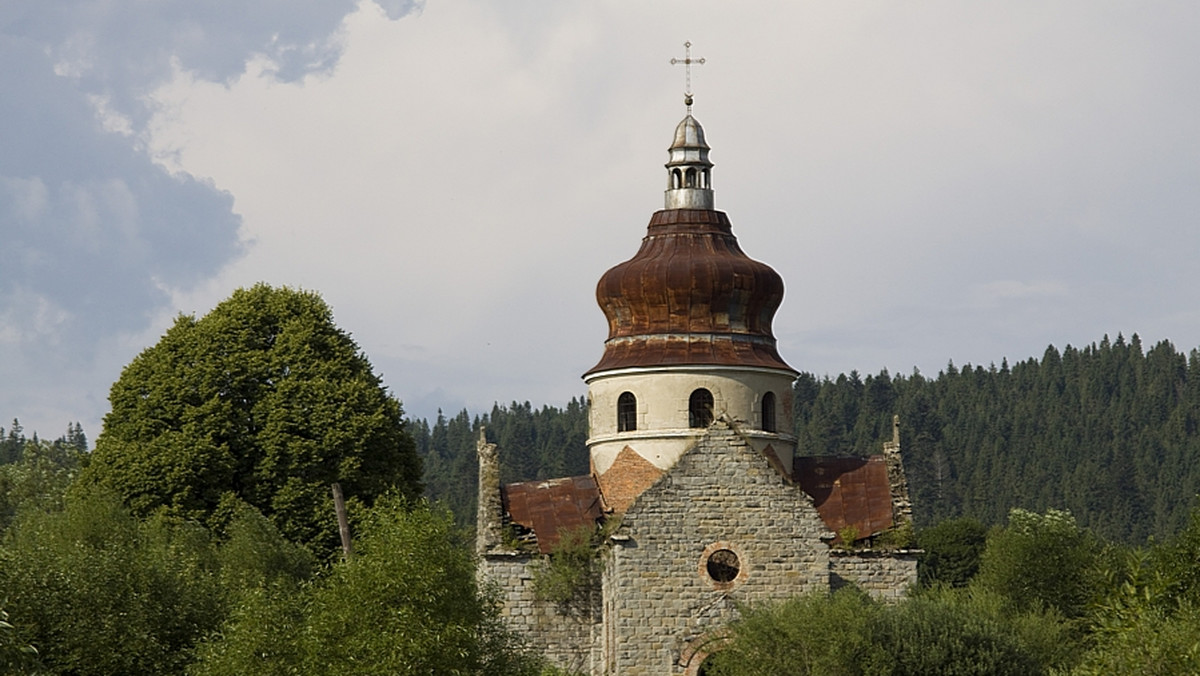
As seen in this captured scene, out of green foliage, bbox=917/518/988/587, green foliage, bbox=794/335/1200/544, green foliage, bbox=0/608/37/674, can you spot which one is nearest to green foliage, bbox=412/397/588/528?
green foliage, bbox=794/335/1200/544

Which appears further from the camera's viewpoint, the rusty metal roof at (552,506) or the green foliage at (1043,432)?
the green foliage at (1043,432)

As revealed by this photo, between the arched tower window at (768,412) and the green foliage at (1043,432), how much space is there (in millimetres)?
83791

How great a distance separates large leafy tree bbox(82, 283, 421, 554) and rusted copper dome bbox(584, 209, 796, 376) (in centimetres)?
706

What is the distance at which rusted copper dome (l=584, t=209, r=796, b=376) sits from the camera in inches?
1553

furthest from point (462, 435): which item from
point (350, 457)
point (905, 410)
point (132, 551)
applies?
point (132, 551)

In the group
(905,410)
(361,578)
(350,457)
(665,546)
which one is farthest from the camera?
→ (905,410)

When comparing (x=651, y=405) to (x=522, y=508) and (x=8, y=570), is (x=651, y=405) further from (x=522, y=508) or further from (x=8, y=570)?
(x=8, y=570)

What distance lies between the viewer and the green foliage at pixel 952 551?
262 feet

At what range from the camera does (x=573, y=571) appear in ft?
124

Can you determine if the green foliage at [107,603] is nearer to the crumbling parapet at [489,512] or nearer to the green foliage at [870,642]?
the crumbling parapet at [489,512]

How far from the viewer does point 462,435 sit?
166125 mm

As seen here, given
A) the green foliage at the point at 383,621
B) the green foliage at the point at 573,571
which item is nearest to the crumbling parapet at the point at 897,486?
the green foliage at the point at 573,571

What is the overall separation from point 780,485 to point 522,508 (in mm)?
5957

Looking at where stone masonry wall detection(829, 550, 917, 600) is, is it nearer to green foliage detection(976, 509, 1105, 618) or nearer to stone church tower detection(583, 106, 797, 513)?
stone church tower detection(583, 106, 797, 513)
